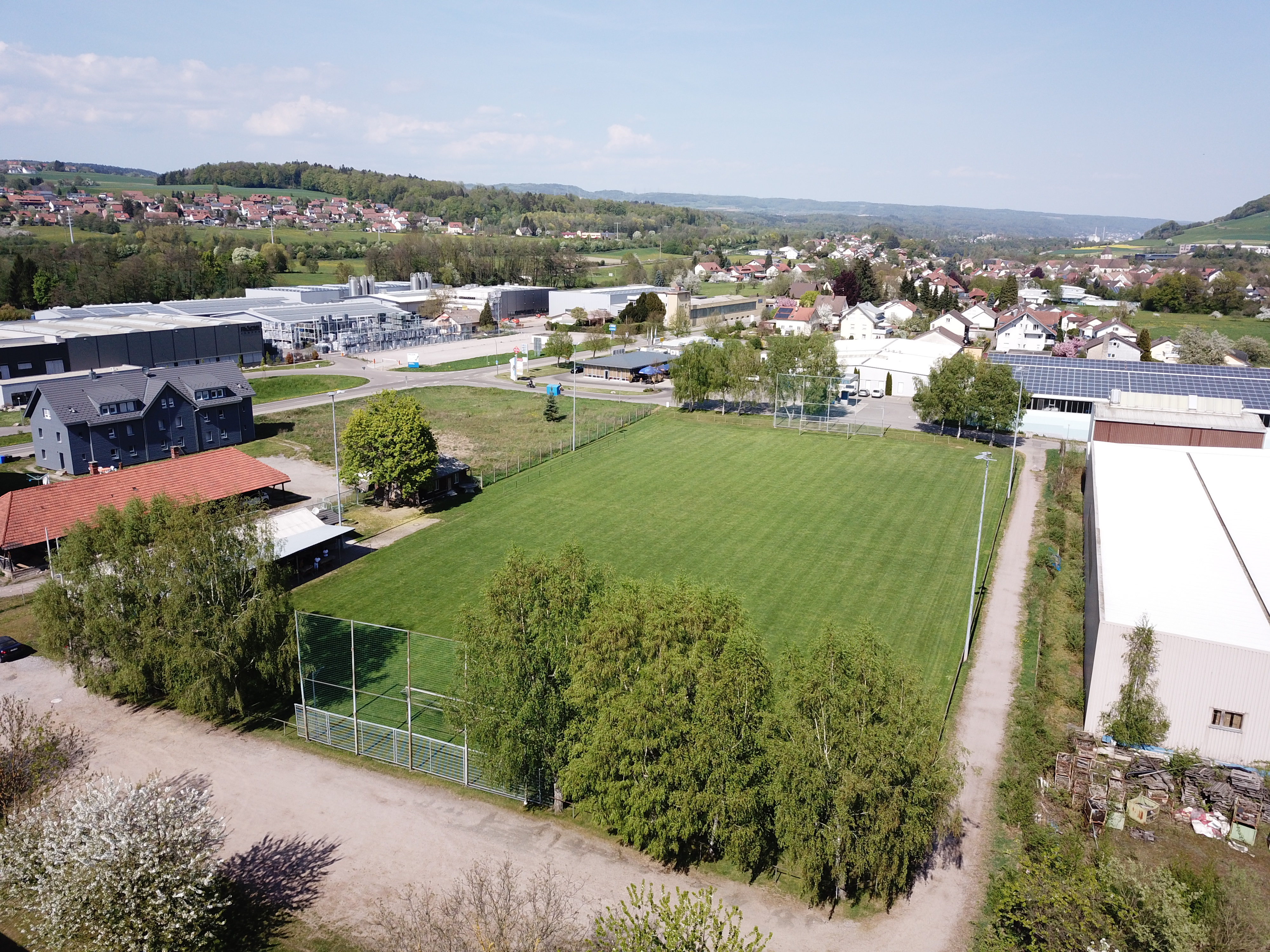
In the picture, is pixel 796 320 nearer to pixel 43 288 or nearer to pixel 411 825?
pixel 43 288

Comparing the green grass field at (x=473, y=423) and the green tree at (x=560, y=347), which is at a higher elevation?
the green tree at (x=560, y=347)

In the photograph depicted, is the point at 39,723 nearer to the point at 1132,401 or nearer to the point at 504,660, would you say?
the point at 504,660

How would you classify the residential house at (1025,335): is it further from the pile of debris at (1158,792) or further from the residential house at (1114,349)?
the pile of debris at (1158,792)

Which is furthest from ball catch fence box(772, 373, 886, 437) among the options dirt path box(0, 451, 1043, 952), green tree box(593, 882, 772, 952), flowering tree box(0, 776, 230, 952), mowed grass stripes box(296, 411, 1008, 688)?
flowering tree box(0, 776, 230, 952)

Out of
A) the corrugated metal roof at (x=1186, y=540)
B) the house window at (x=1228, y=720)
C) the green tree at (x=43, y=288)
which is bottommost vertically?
the house window at (x=1228, y=720)

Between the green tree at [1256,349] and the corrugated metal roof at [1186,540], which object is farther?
the green tree at [1256,349]

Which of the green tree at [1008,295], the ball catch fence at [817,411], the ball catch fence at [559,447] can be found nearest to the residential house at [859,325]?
the green tree at [1008,295]

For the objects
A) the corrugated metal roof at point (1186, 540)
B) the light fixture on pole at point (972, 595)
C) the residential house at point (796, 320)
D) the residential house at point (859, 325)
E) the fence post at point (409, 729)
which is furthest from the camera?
the residential house at point (796, 320)
